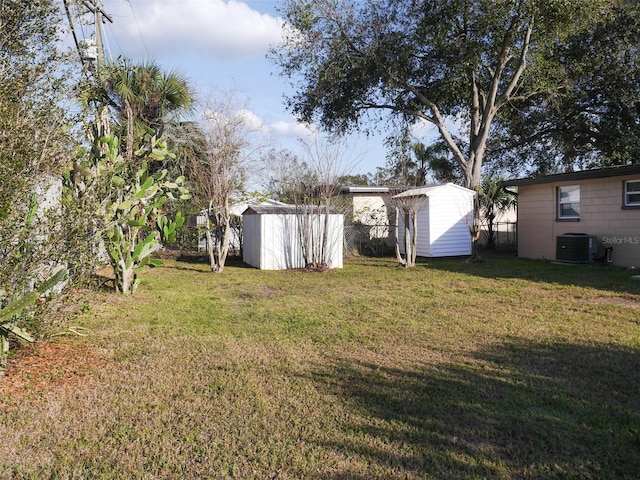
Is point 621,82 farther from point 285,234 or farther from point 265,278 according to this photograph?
point 265,278

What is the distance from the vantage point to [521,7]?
1441cm

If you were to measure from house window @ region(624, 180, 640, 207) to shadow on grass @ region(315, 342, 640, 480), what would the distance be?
9.13 metres

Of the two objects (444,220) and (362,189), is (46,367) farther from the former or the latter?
(362,189)

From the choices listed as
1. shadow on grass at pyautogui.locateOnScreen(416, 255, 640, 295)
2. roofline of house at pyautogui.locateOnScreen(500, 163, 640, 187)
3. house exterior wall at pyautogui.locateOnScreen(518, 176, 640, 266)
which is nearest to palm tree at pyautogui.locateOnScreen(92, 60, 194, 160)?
shadow on grass at pyautogui.locateOnScreen(416, 255, 640, 295)

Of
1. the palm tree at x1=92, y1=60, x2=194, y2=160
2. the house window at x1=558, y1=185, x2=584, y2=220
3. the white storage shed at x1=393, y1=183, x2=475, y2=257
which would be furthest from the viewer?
the white storage shed at x1=393, y1=183, x2=475, y2=257

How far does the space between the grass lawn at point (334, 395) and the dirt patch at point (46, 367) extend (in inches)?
1.1

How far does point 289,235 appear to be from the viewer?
45.2ft

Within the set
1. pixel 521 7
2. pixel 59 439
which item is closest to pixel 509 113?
pixel 521 7

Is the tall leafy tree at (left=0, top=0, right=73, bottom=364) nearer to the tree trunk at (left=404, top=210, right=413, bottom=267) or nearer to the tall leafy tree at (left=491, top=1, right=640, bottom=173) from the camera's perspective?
the tree trunk at (left=404, top=210, right=413, bottom=267)

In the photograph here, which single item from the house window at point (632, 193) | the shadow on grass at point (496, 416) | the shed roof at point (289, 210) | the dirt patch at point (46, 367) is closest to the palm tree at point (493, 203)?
the house window at point (632, 193)

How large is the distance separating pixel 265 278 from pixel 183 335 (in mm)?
5647

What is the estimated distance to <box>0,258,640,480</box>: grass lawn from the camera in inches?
116

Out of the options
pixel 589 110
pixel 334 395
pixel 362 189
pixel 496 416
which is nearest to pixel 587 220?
pixel 589 110

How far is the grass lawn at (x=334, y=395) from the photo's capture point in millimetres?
2955
